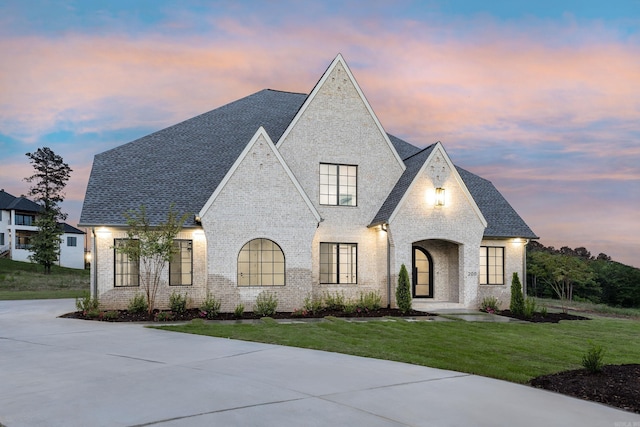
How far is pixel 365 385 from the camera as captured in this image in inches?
282

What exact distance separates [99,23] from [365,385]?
17758mm

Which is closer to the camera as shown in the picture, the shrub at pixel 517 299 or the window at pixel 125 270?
the window at pixel 125 270

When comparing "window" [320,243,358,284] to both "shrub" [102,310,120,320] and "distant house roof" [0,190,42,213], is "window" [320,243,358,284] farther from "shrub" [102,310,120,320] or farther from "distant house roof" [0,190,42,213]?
"distant house roof" [0,190,42,213]

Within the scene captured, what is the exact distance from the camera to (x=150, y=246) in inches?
640

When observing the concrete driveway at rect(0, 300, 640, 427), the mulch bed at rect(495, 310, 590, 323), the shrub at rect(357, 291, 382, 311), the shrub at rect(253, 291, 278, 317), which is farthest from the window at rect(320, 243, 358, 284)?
the concrete driveway at rect(0, 300, 640, 427)

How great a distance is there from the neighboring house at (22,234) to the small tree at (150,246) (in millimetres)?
56443

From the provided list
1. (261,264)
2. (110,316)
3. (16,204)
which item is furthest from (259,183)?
(16,204)

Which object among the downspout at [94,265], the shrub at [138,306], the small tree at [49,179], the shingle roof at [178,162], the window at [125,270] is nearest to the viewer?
the shrub at [138,306]

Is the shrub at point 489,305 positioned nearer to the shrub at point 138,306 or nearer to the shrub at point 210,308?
the shrub at point 210,308

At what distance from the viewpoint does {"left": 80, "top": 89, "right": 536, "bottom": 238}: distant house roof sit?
61.7ft

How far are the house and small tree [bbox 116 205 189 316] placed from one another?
44 centimetres

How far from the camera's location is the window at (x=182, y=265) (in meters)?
18.5

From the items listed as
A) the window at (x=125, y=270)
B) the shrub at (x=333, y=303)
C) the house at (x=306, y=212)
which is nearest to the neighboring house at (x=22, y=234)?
the house at (x=306, y=212)

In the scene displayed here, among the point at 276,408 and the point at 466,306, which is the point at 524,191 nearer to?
the point at 466,306
